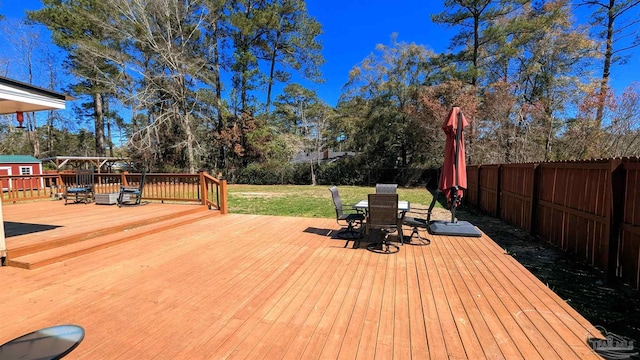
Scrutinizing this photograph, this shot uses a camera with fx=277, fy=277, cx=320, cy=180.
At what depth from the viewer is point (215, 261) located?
3.63 metres

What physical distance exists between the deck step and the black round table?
248cm

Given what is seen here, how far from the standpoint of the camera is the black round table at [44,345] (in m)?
1.39

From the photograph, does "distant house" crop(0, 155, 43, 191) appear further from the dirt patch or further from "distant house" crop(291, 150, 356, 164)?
the dirt patch

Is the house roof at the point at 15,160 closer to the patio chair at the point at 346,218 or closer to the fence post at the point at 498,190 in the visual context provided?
the patio chair at the point at 346,218

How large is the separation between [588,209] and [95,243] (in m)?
7.13

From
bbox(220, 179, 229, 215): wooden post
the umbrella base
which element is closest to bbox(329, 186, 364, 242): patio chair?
the umbrella base

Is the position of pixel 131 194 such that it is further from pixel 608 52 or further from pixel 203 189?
pixel 608 52

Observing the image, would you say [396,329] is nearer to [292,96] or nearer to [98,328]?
[98,328]

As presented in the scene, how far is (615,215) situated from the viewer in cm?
328

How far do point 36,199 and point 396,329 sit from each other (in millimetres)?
11717

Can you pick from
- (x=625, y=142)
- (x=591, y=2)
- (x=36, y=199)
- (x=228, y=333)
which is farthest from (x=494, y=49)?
(x=36, y=199)

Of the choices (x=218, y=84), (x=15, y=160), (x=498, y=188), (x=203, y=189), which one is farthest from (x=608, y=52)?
(x=15, y=160)

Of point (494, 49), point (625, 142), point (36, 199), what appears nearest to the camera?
point (36, 199)

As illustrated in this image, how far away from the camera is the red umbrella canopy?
4.63m
